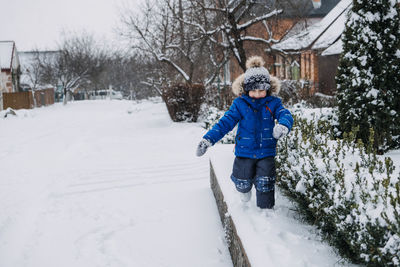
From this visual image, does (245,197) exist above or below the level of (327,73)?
below

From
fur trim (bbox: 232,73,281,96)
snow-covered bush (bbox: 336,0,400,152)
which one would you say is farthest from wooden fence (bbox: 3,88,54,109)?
fur trim (bbox: 232,73,281,96)

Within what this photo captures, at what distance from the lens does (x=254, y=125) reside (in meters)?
3.28

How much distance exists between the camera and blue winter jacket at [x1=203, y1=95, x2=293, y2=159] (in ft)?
10.7

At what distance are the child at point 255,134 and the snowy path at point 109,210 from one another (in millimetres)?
777

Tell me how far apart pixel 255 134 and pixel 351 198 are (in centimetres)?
115

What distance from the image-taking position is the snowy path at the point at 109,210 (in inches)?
140

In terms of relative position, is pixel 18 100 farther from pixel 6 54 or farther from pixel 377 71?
pixel 377 71

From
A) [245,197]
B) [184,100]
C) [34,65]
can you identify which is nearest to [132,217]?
[245,197]

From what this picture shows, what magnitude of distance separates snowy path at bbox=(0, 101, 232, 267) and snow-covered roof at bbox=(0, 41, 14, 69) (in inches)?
1035

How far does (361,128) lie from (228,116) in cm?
242

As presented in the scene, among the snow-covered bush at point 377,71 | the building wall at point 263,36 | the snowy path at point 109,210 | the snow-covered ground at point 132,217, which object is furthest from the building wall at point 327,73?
the snow-covered bush at point 377,71

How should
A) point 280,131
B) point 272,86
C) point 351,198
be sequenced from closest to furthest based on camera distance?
point 351,198
point 280,131
point 272,86

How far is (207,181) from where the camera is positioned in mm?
6039

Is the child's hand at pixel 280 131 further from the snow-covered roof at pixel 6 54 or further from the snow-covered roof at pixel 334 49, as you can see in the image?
the snow-covered roof at pixel 6 54
